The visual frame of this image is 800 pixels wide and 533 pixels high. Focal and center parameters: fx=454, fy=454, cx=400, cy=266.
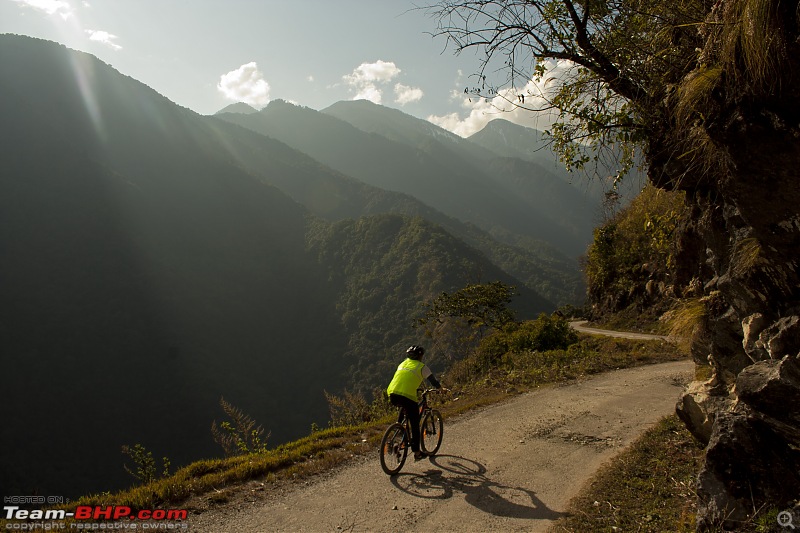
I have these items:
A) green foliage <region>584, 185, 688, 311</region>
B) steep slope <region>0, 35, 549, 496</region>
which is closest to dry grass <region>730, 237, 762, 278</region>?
green foliage <region>584, 185, 688, 311</region>

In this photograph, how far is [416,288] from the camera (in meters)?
105

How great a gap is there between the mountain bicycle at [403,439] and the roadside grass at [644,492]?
2.48m

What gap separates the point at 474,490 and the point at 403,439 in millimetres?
1313

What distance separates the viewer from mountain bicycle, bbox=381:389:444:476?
6.88 metres

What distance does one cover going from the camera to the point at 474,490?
6258 mm

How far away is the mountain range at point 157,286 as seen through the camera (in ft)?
269

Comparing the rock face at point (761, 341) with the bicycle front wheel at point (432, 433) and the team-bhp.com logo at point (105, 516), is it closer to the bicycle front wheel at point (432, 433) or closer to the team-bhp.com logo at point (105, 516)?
the bicycle front wheel at point (432, 433)

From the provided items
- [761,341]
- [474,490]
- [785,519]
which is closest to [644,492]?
[474,490]

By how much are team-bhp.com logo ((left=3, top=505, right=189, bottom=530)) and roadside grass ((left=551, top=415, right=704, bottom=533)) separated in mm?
4586

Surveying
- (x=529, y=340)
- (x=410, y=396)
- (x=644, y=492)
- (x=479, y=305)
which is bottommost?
(x=529, y=340)

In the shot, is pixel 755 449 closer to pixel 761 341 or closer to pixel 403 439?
pixel 761 341

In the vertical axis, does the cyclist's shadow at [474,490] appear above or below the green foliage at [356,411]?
above

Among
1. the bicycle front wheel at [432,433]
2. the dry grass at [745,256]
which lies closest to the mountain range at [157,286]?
the bicycle front wheel at [432,433]

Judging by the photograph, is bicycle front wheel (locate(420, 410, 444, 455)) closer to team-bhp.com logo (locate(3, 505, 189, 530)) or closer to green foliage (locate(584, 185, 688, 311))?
team-bhp.com logo (locate(3, 505, 189, 530))
